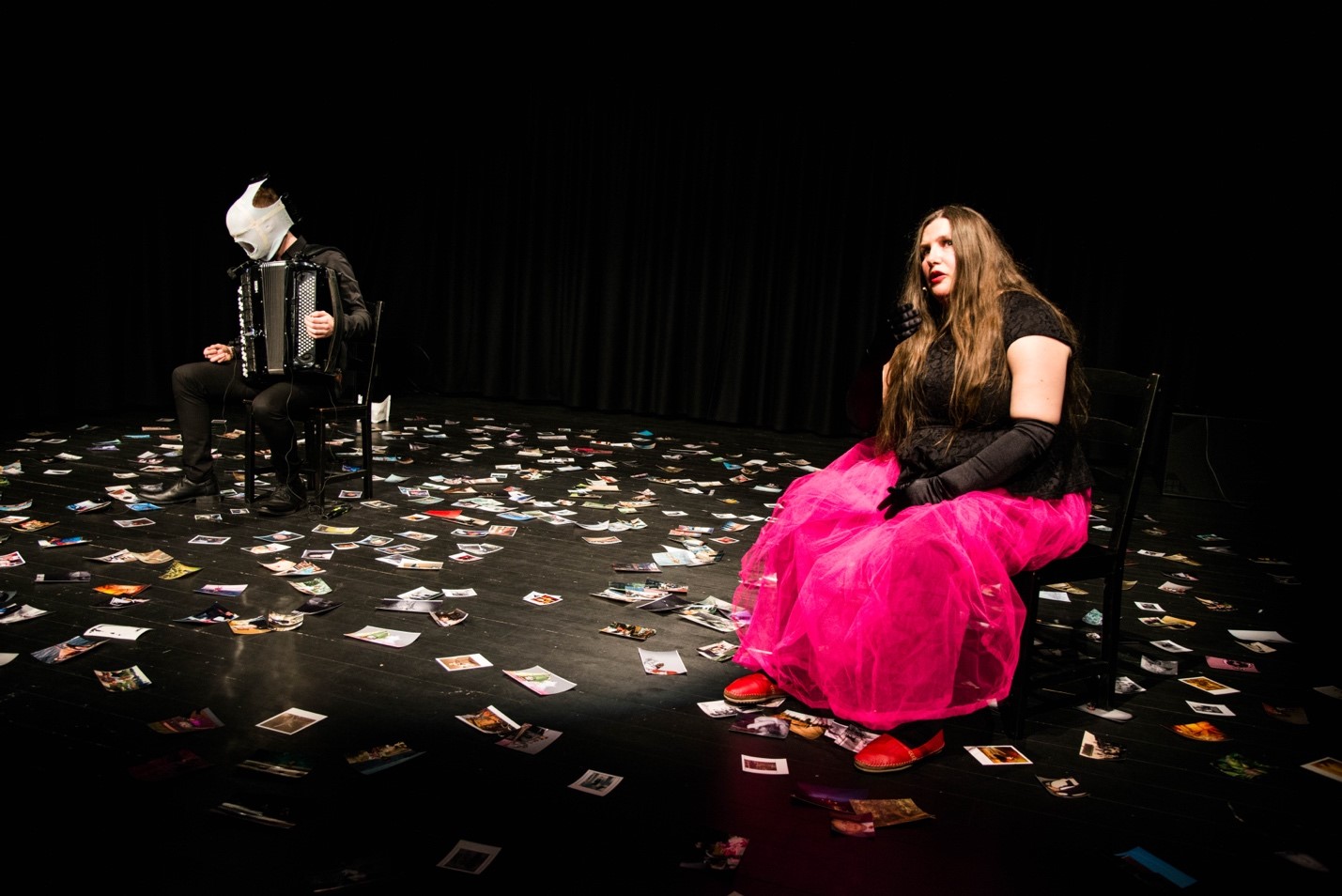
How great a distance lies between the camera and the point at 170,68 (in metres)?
7.04

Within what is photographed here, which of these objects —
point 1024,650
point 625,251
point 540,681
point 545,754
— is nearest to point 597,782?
point 545,754

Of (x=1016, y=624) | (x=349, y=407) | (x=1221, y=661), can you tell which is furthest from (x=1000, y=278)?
(x=349, y=407)

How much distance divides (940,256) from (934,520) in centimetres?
70

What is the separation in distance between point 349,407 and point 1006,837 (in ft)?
11.3

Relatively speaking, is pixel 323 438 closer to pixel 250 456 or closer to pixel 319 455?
pixel 319 455

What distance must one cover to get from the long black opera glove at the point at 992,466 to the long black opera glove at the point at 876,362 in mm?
330

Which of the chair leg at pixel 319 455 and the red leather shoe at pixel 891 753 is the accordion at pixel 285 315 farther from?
the red leather shoe at pixel 891 753

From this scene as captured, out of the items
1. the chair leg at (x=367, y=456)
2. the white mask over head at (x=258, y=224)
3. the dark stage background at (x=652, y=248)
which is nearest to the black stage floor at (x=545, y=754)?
the chair leg at (x=367, y=456)

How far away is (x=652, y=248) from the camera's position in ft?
26.9

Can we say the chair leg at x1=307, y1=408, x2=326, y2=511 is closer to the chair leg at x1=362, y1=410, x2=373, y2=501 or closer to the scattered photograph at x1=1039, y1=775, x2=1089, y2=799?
the chair leg at x1=362, y1=410, x2=373, y2=501

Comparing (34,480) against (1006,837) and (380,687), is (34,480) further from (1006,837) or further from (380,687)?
(1006,837)

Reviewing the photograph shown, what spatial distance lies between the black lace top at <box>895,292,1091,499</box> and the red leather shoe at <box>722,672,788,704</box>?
Result: 64cm

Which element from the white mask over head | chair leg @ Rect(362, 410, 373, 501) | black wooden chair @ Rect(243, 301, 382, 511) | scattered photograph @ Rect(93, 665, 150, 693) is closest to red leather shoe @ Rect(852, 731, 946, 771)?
scattered photograph @ Rect(93, 665, 150, 693)

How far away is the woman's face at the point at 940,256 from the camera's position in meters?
2.28
